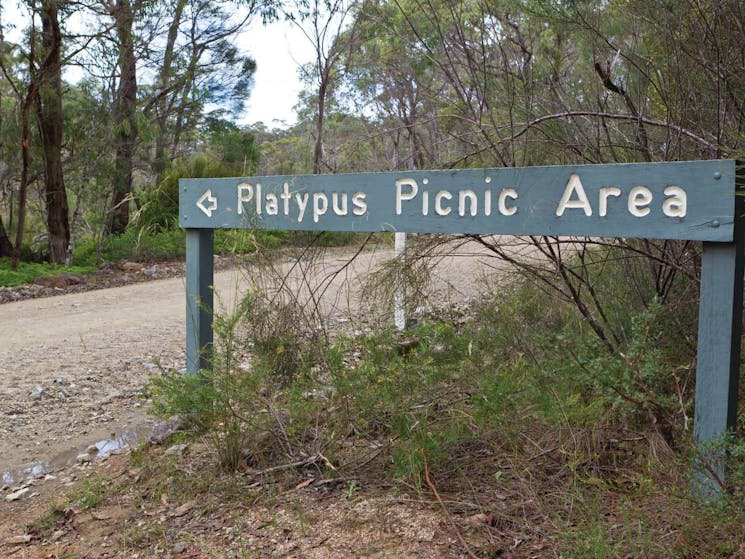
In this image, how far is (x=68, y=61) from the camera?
40.3ft

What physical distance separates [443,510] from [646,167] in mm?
1442

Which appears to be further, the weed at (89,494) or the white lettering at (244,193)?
the white lettering at (244,193)

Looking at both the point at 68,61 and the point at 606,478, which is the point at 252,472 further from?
the point at 68,61

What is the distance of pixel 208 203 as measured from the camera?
4.19 metres

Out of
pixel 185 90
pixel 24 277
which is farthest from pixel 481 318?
pixel 185 90

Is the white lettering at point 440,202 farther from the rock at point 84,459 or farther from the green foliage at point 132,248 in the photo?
the green foliage at point 132,248

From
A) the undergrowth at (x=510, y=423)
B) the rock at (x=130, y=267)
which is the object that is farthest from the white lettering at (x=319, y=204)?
the rock at (x=130, y=267)

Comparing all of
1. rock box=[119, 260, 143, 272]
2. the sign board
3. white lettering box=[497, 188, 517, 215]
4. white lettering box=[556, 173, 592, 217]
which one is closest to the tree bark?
rock box=[119, 260, 143, 272]

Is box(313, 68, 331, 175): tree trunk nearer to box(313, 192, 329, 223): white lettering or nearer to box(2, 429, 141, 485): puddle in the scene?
box(313, 192, 329, 223): white lettering

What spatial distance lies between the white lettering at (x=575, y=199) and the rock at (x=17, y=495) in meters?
3.04

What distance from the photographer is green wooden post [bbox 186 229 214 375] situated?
423 cm

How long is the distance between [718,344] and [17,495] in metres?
3.39

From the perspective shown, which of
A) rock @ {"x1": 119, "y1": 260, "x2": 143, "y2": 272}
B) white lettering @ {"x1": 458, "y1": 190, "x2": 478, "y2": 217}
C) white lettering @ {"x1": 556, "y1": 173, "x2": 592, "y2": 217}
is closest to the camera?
white lettering @ {"x1": 556, "y1": 173, "x2": 592, "y2": 217}

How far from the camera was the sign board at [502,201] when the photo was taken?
260cm
